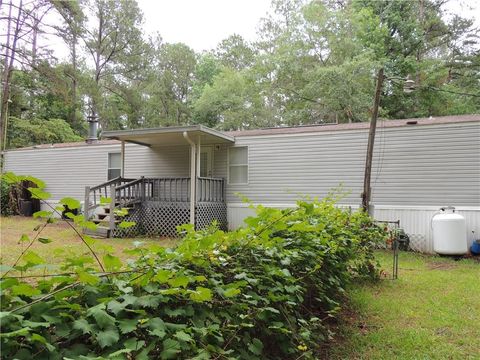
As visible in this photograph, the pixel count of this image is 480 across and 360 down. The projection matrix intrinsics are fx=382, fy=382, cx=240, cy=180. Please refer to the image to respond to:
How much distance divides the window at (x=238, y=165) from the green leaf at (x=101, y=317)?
36.2ft

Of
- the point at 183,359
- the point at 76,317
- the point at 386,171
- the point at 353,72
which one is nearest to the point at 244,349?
the point at 183,359

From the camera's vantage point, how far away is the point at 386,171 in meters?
10.3

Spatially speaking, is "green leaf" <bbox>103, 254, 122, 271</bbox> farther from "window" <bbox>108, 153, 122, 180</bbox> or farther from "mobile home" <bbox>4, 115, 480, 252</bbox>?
"window" <bbox>108, 153, 122, 180</bbox>

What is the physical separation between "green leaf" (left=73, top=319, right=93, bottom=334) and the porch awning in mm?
9386

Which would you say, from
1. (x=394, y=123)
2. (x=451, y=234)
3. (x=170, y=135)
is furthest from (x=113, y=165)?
(x=451, y=234)

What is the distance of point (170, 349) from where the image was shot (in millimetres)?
1190

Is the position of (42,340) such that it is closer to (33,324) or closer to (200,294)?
(33,324)

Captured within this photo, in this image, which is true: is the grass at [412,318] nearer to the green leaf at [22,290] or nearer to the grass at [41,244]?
the green leaf at [22,290]

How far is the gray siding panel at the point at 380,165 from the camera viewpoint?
9398 mm

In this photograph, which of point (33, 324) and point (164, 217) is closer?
point (33, 324)

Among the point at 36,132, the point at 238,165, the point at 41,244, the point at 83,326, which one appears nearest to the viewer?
the point at 83,326

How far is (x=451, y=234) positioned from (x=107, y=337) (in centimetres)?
923

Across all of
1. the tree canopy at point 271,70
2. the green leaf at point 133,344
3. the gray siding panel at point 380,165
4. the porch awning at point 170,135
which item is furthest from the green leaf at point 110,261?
the tree canopy at point 271,70

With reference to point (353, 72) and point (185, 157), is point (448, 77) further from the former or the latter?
point (185, 157)
